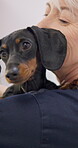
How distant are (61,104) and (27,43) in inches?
9.0

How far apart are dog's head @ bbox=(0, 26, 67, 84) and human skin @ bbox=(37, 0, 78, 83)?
7 cm

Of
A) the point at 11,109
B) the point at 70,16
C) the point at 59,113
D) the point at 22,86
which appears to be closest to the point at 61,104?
the point at 59,113

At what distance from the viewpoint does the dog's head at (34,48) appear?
0.79 m

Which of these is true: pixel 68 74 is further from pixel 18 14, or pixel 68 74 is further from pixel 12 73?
pixel 18 14

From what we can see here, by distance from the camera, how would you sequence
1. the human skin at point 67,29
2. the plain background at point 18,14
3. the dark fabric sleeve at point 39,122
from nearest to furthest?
the dark fabric sleeve at point 39,122, the human skin at point 67,29, the plain background at point 18,14

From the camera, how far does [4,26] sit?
8.37 ft

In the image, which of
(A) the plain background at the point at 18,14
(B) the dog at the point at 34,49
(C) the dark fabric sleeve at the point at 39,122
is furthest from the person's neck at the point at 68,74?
(A) the plain background at the point at 18,14

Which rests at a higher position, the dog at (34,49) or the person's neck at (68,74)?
the dog at (34,49)

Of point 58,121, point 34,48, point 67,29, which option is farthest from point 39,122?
point 67,29

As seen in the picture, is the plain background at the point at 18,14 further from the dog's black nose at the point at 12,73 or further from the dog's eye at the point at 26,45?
the dog's black nose at the point at 12,73

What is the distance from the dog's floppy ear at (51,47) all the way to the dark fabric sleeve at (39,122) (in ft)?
0.42

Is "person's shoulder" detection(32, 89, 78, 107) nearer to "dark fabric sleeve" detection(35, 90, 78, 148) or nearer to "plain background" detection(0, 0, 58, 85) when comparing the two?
"dark fabric sleeve" detection(35, 90, 78, 148)

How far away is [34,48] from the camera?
2.68 ft

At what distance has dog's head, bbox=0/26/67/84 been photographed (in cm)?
79
